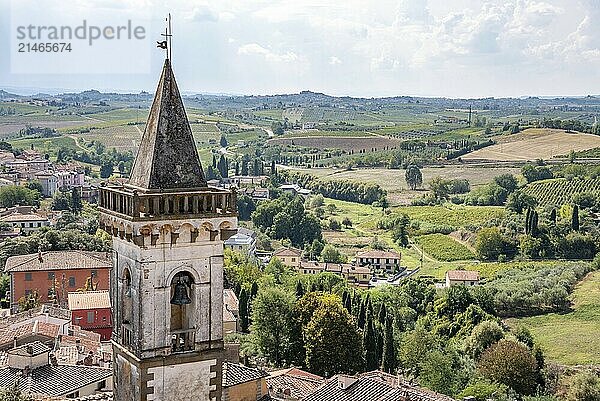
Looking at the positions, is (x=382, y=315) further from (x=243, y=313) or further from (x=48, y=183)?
(x=48, y=183)

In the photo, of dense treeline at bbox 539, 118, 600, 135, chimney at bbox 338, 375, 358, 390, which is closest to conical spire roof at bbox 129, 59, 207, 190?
chimney at bbox 338, 375, 358, 390

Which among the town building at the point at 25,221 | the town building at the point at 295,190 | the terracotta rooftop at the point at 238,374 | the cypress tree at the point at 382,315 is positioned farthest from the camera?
the town building at the point at 295,190

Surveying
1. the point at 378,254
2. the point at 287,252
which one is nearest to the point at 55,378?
the point at 287,252

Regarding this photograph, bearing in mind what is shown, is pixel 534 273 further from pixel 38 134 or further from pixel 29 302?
pixel 38 134

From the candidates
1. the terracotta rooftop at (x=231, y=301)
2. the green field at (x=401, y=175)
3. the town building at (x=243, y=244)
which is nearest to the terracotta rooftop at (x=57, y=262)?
the terracotta rooftop at (x=231, y=301)

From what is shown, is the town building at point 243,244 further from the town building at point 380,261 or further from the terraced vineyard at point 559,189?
the terraced vineyard at point 559,189

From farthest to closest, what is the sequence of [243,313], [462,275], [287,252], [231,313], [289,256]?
[287,252], [289,256], [462,275], [243,313], [231,313]
